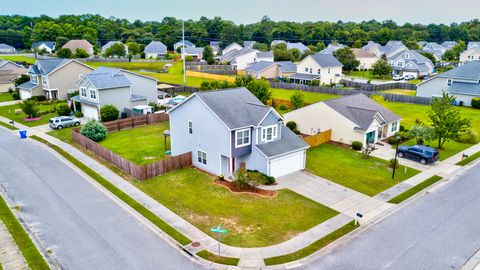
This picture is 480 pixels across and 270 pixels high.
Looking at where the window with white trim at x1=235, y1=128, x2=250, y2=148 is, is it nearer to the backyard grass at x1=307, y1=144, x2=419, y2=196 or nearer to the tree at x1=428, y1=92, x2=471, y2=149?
the backyard grass at x1=307, y1=144, x2=419, y2=196

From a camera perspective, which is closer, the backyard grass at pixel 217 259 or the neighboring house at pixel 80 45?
the backyard grass at pixel 217 259

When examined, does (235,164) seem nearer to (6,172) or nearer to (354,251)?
(354,251)

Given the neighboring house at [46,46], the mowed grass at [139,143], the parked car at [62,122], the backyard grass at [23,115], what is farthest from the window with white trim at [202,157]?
the neighboring house at [46,46]

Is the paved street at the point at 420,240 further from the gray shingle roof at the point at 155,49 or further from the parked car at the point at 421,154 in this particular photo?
the gray shingle roof at the point at 155,49

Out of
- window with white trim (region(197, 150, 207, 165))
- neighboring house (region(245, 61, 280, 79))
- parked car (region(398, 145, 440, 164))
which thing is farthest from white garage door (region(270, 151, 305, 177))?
neighboring house (region(245, 61, 280, 79))

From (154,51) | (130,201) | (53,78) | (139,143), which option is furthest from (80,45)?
(130,201)

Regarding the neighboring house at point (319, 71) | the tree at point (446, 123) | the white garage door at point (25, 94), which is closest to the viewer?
the tree at point (446, 123)

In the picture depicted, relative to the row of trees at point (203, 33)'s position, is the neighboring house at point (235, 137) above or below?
below
